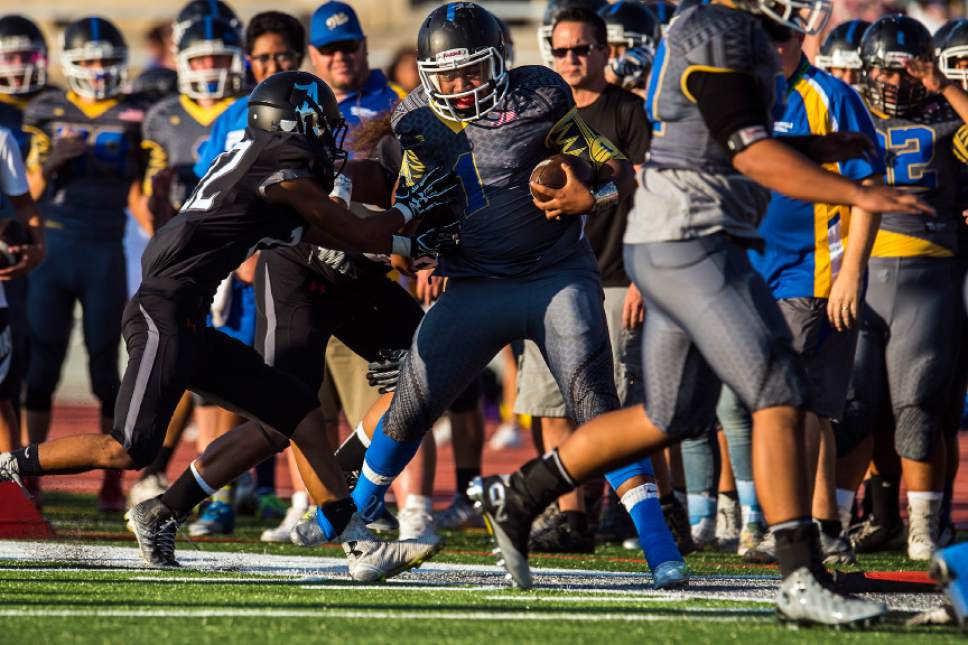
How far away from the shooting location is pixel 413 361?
5.52 meters

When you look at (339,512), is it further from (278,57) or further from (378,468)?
(278,57)

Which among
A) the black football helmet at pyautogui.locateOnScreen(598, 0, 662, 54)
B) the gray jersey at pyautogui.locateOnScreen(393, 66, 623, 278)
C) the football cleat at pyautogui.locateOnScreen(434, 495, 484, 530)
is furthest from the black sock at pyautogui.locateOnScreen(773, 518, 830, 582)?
the black football helmet at pyautogui.locateOnScreen(598, 0, 662, 54)

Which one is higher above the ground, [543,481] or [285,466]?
[543,481]

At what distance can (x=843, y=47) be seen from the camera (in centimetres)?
787

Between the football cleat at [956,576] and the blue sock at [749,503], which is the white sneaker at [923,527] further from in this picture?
the football cleat at [956,576]

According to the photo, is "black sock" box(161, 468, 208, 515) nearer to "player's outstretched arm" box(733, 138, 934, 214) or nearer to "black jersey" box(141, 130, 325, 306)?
"black jersey" box(141, 130, 325, 306)

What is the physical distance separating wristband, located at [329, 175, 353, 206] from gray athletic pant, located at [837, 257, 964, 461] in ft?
7.64

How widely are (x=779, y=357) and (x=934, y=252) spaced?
9.47ft

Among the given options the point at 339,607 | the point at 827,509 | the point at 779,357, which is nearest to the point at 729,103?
the point at 779,357

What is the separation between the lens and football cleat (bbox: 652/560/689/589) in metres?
5.32

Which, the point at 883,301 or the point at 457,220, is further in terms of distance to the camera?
the point at 883,301

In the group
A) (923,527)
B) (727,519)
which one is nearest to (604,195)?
(727,519)

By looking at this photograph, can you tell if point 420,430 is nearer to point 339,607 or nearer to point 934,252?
point 339,607

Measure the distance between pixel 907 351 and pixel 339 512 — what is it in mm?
2608
